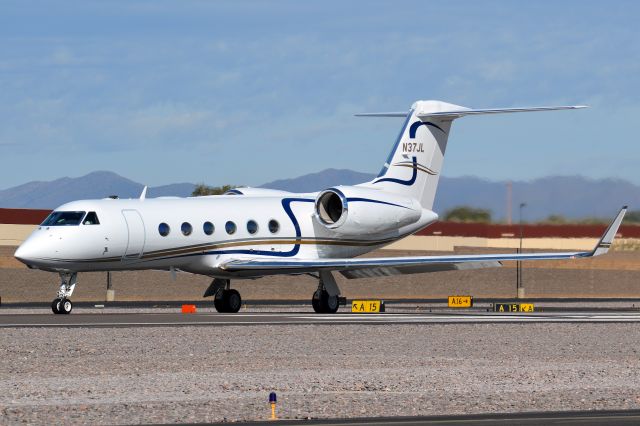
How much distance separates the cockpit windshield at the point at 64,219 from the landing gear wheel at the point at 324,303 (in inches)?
335

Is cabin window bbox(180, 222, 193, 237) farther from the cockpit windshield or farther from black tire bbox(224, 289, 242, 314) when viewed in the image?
the cockpit windshield

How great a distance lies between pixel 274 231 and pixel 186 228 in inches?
142

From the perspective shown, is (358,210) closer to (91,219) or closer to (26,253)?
(91,219)

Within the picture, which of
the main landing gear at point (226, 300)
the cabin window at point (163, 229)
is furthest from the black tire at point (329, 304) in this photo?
the cabin window at point (163, 229)

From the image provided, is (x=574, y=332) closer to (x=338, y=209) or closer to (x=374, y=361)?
(x=374, y=361)

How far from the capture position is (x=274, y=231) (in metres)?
43.2

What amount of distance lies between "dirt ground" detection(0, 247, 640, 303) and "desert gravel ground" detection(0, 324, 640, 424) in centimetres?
3885

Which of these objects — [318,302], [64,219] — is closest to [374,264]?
[318,302]

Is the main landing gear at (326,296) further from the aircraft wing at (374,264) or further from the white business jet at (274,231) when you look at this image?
the aircraft wing at (374,264)

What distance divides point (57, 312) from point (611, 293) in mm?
55597

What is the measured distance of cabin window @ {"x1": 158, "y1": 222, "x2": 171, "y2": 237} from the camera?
40.0 meters

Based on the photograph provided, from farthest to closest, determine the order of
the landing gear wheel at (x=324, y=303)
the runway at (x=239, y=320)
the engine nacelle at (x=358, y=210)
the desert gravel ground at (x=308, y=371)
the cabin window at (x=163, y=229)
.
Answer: the engine nacelle at (x=358, y=210)
the landing gear wheel at (x=324, y=303)
the cabin window at (x=163, y=229)
the runway at (x=239, y=320)
the desert gravel ground at (x=308, y=371)

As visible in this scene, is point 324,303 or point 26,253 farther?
point 324,303

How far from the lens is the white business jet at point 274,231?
38.5 meters
